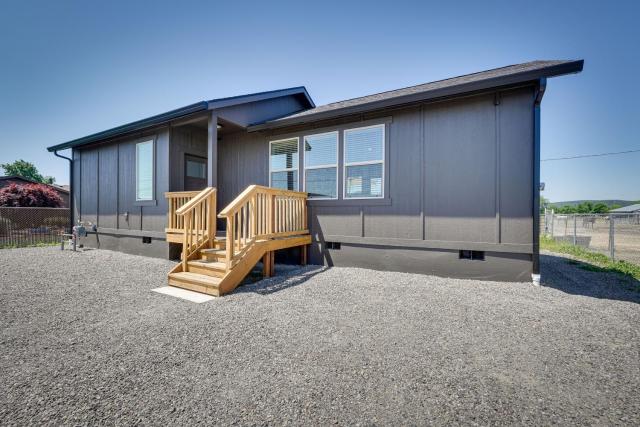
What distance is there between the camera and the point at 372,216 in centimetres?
552

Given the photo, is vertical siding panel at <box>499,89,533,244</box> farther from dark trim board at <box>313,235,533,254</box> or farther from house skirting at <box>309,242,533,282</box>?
house skirting at <box>309,242,533,282</box>

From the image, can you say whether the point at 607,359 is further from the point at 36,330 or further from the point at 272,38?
the point at 272,38

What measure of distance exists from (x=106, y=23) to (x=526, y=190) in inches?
472

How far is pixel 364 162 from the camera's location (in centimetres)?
570

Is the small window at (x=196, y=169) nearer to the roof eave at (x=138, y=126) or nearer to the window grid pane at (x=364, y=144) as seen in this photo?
the roof eave at (x=138, y=126)

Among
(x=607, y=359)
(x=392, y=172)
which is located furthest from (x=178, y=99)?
(x=607, y=359)

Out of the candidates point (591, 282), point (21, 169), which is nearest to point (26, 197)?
point (591, 282)

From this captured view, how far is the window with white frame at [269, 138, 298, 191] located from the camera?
657 cm

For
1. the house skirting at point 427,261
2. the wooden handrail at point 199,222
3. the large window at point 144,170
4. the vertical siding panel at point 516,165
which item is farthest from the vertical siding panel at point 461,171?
the large window at point 144,170

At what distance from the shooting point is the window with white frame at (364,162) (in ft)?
18.3

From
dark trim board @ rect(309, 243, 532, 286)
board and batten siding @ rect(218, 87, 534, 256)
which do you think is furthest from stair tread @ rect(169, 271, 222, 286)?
board and batten siding @ rect(218, 87, 534, 256)

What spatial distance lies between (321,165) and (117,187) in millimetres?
6520

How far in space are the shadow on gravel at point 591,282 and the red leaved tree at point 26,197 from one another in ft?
74.5

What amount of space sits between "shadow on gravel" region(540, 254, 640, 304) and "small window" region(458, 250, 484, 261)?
3.49 feet
